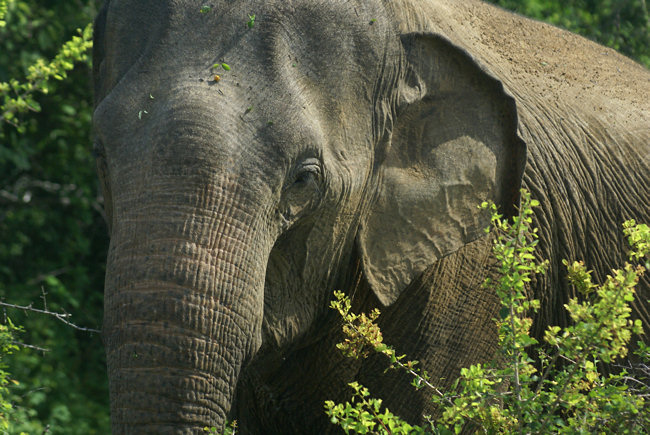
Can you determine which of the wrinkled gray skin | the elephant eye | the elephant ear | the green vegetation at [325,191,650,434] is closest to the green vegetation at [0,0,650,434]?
the wrinkled gray skin

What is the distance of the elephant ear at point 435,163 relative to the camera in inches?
134

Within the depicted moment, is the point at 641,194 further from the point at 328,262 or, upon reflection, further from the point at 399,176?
the point at 328,262

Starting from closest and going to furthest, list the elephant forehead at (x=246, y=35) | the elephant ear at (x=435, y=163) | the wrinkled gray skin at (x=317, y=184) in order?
the wrinkled gray skin at (x=317, y=184) → the elephant forehead at (x=246, y=35) → the elephant ear at (x=435, y=163)

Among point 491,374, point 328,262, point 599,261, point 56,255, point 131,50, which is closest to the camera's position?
point 491,374

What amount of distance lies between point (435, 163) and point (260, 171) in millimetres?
819

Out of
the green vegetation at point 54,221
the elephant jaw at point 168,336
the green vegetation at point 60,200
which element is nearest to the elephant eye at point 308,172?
the elephant jaw at point 168,336

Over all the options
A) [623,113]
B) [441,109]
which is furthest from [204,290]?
[623,113]

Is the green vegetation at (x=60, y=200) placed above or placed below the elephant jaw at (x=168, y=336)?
below

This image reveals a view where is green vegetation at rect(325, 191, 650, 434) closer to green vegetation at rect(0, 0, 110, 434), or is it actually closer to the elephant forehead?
the elephant forehead

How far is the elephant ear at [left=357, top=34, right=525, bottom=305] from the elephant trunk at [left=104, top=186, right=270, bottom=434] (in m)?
0.79

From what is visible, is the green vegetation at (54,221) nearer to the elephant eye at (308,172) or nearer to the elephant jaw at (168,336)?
the elephant eye at (308,172)

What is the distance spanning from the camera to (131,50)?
3131 mm

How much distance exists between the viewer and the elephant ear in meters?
3.39

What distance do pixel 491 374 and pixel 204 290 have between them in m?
→ 0.91
